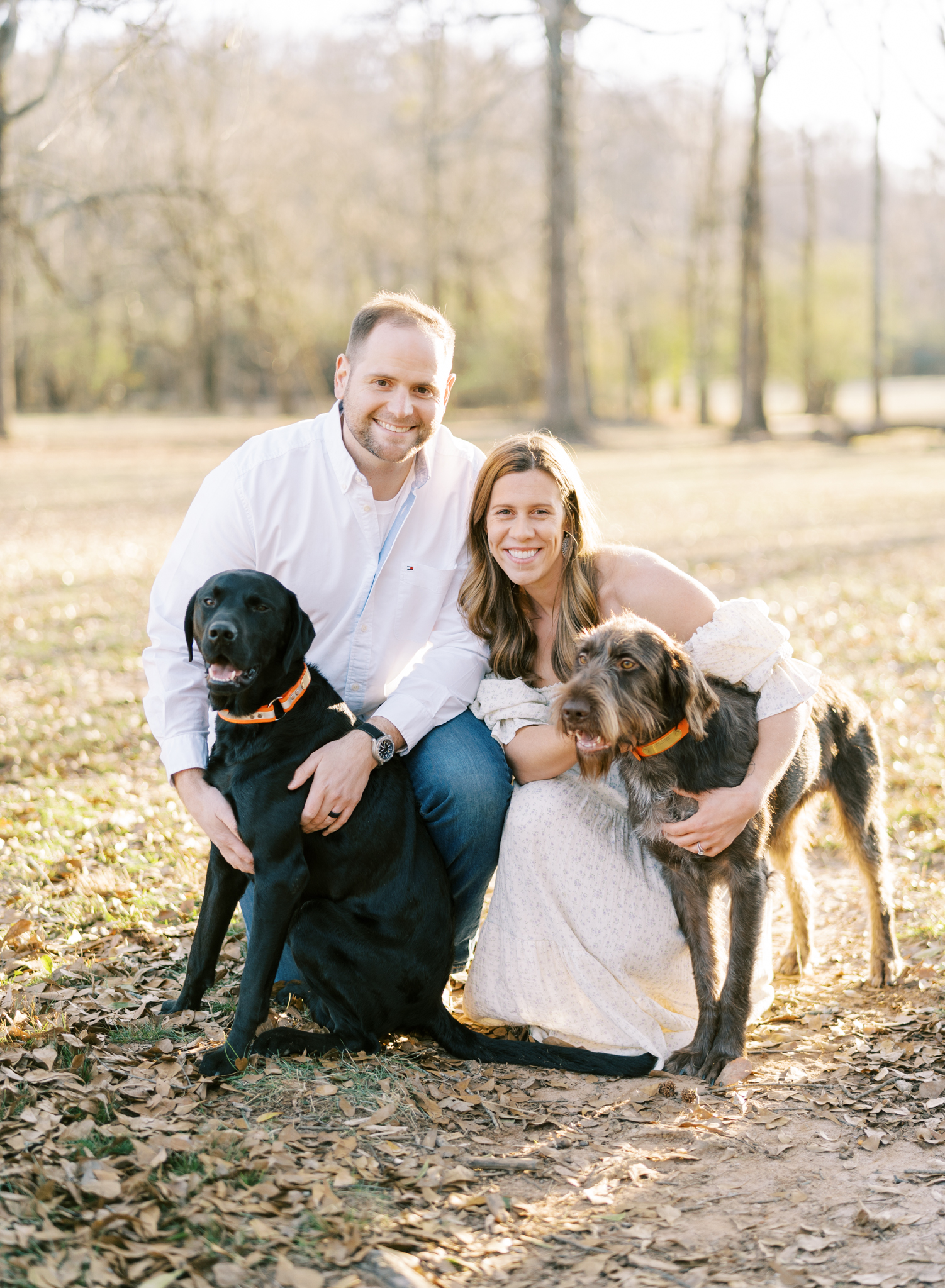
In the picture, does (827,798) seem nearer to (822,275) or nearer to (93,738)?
(93,738)

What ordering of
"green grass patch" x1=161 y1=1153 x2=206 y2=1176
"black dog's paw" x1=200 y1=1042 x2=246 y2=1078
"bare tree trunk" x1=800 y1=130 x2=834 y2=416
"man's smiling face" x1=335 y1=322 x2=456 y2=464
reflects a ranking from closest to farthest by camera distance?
"green grass patch" x1=161 y1=1153 x2=206 y2=1176, "black dog's paw" x1=200 y1=1042 x2=246 y2=1078, "man's smiling face" x1=335 y1=322 x2=456 y2=464, "bare tree trunk" x1=800 y1=130 x2=834 y2=416

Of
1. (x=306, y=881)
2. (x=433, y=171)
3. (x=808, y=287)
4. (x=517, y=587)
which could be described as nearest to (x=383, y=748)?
(x=306, y=881)

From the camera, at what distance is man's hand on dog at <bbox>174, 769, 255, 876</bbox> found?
3.20 metres

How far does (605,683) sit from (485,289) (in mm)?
34687

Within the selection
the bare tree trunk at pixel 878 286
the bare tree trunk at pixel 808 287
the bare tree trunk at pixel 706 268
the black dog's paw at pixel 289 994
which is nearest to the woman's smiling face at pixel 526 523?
the black dog's paw at pixel 289 994

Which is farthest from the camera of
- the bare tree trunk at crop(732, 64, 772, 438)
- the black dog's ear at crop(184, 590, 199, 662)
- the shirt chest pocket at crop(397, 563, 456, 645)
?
the bare tree trunk at crop(732, 64, 772, 438)

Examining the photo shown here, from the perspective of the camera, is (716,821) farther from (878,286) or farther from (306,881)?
(878,286)

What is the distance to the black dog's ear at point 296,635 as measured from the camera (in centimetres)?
323

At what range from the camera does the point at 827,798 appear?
407 centimetres

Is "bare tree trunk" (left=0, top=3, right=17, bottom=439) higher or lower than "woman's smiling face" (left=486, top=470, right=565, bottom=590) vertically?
higher

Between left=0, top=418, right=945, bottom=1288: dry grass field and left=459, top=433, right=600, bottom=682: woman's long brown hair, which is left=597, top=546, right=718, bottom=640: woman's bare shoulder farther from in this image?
left=0, top=418, right=945, bottom=1288: dry grass field

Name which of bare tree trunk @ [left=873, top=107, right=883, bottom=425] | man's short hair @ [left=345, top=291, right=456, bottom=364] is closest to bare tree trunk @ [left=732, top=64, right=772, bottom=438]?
bare tree trunk @ [left=873, top=107, right=883, bottom=425]

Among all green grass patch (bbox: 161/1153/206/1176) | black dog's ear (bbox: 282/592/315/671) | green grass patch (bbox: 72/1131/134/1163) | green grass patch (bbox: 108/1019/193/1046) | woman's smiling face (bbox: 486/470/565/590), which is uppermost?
woman's smiling face (bbox: 486/470/565/590)

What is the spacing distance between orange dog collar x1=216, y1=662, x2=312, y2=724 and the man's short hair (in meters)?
1.16
